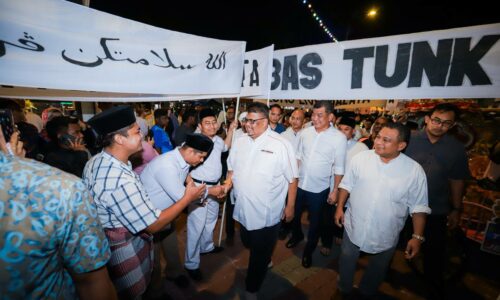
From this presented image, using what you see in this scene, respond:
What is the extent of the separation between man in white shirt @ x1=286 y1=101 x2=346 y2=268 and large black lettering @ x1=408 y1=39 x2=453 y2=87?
1.22 meters

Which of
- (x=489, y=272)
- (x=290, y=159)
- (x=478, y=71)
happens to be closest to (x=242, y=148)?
(x=290, y=159)

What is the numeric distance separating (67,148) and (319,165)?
142 inches

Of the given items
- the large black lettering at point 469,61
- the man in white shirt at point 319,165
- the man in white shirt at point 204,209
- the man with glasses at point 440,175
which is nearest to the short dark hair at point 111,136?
the man in white shirt at point 204,209

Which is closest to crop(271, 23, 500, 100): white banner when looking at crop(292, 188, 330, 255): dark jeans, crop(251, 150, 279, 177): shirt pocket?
crop(251, 150, 279, 177): shirt pocket

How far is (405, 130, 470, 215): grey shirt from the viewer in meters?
2.89

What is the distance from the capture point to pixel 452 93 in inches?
98.6

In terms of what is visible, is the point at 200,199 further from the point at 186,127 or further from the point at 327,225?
the point at 186,127

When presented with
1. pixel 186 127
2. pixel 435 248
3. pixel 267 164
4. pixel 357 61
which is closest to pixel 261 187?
pixel 267 164

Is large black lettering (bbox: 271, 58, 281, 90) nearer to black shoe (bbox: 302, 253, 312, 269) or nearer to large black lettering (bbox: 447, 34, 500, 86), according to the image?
large black lettering (bbox: 447, 34, 500, 86)

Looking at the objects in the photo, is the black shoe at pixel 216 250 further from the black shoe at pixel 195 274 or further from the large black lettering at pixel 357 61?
the large black lettering at pixel 357 61

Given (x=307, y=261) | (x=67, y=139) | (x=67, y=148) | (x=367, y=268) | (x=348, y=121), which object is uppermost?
(x=348, y=121)

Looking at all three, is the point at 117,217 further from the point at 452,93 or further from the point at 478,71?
the point at 478,71

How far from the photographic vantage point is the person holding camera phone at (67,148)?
2773mm

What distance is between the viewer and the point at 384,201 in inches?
98.2
